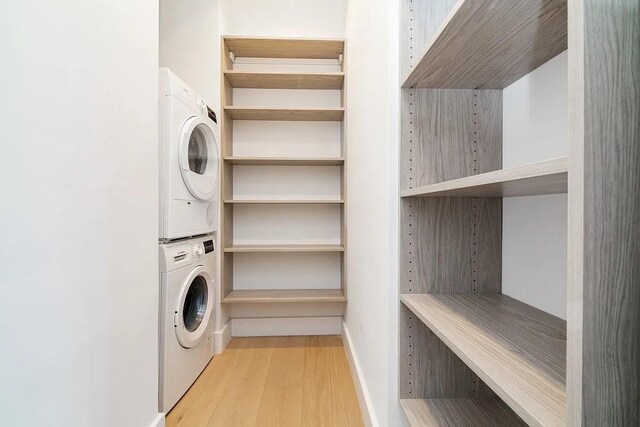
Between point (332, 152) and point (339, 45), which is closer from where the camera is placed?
point (339, 45)

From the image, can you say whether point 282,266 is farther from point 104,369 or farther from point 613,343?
point 613,343

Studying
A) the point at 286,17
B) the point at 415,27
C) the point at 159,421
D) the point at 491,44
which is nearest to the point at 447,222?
the point at 491,44

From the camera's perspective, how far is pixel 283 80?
7.75ft

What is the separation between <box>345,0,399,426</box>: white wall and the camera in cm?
100

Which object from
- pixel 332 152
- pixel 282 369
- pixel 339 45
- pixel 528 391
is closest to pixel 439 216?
pixel 528 391

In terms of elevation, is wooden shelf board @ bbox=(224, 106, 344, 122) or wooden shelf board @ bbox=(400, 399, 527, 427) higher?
wooden shelf board @ bbox=(224, 106, 344, 122)

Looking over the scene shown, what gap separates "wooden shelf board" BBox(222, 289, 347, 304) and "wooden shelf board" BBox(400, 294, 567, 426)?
1.36 m

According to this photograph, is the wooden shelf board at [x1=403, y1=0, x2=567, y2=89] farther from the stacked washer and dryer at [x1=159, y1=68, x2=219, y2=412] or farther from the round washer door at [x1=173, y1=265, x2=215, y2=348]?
the round washer door at [x1=173, y1=265, x2=215, y2=348]

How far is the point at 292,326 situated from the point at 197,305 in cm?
87

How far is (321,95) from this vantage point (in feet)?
8.32

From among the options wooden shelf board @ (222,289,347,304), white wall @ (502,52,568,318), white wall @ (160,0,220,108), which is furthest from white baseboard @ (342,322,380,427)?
white wall @ (160,0,220,108)

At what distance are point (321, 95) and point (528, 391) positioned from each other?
96.3 inches

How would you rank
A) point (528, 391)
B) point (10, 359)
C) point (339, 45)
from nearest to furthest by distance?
point (528, 391)
point (10, 359)
point (339, 45)

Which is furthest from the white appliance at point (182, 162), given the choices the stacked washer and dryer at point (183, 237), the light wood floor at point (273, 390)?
the light wood floor at point (273, 390)
